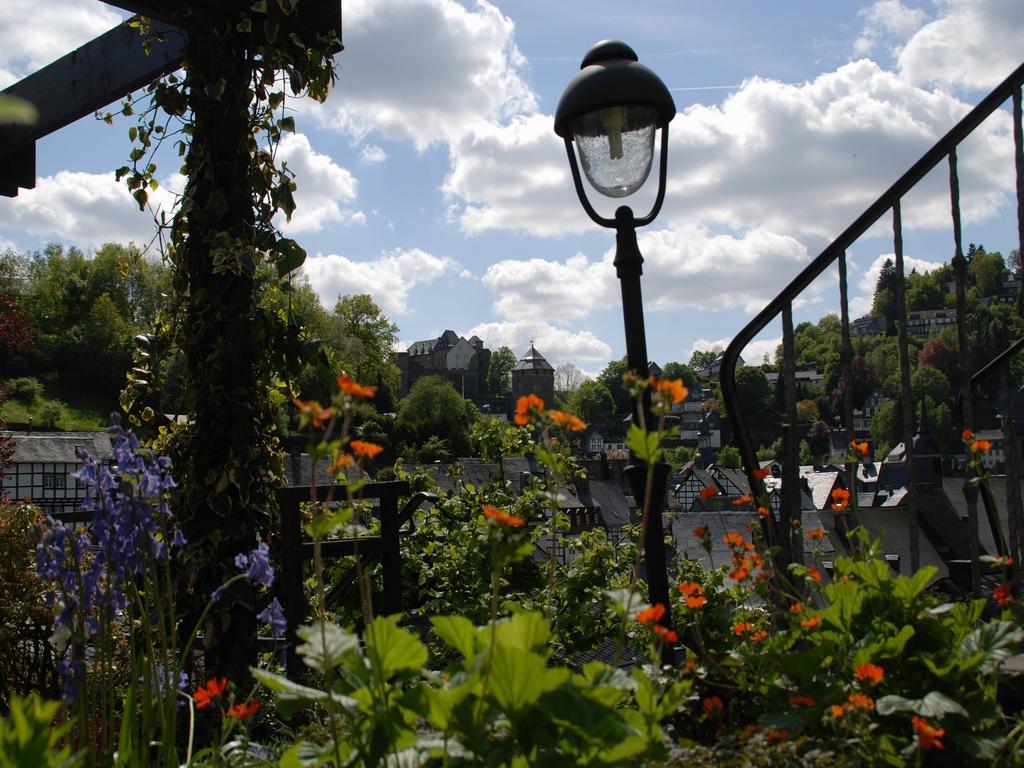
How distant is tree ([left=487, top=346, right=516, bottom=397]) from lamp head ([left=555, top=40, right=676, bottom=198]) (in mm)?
104601

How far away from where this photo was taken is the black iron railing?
97.4 inches

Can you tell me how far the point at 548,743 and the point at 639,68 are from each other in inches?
83.3

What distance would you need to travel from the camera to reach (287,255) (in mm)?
3480

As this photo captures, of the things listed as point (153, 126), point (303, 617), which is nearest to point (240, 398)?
point (303, 617)

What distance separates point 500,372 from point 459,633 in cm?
10779

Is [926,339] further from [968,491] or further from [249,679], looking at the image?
[249,679]

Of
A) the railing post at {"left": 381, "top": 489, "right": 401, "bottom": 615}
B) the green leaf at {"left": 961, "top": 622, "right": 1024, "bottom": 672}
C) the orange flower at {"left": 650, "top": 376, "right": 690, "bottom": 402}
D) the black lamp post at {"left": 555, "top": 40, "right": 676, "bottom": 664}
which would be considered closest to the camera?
the orange flower at {"left": 650, "top": 376, "right": 690, "bottom": 402}

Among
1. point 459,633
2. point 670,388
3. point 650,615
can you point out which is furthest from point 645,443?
point 459,633

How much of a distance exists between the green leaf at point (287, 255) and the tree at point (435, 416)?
175ft

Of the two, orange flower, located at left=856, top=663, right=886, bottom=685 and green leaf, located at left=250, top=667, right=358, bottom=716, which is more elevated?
green leaf, located at left=250, top=667, right=358, bottom=716

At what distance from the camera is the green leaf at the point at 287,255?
3.47 metres

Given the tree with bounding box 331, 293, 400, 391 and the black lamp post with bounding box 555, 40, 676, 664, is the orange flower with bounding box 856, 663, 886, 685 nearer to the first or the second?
the black lamp post with bounding box 555, 40, 676, 664

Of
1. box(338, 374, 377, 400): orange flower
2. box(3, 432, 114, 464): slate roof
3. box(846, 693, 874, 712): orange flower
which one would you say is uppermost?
box(3, 432, 114, 464): slate roof

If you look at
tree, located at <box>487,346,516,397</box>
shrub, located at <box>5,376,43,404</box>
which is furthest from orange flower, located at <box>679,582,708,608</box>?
tree, located at <box>487,346,516,397</box>
